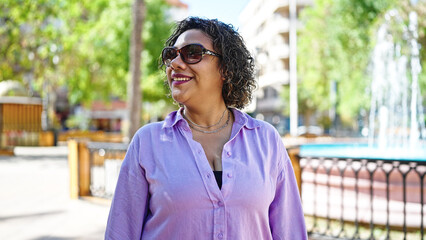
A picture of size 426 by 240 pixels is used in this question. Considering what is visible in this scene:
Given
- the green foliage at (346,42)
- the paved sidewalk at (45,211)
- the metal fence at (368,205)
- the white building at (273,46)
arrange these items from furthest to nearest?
the white building at (273,46)
the green foliage at (346,42)
the metal fence at (368,205)
the paved sidewalk at (45,211)

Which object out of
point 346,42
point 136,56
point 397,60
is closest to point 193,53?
point 136,56

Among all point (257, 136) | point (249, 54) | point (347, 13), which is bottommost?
point (257, 136)

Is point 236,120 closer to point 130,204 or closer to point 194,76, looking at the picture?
point 194,76

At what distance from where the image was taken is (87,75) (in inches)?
1054

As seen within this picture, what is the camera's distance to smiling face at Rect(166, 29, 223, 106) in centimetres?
188

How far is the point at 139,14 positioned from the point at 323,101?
27.6 m

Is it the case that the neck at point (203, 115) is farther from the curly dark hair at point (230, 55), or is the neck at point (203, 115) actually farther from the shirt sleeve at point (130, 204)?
the shirt sleeve at point (130, 204)

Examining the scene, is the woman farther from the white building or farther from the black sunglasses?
the white building

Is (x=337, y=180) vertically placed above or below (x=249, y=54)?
below

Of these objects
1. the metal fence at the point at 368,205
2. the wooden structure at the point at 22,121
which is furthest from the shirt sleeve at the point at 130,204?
the wooden structure at the point at 22,121

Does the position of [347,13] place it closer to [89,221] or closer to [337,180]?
[337,180]

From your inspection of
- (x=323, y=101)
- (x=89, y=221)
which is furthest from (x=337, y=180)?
(x=323, y=101)

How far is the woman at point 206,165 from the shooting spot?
1.69m

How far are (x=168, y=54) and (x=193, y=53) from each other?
0.18m
